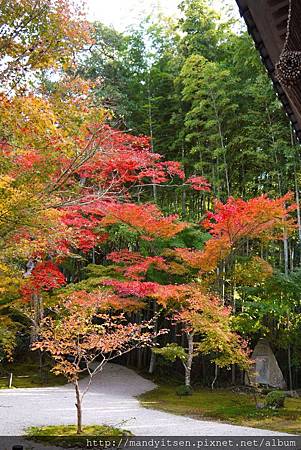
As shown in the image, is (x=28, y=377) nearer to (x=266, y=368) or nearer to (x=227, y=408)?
(x=227, y=408)

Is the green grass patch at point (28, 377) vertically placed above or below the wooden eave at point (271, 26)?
below

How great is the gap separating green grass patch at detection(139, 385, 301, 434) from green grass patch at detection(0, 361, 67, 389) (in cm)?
298

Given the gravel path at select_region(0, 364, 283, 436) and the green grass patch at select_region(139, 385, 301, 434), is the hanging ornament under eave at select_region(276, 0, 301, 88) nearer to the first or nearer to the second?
the gravel path at select_region(0, 364, 283, 436)

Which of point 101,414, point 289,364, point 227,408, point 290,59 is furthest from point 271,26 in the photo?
point 289,364

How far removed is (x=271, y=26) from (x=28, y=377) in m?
11.9

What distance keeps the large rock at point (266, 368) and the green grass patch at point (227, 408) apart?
3.15 feet

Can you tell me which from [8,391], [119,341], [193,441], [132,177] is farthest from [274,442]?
[132,177]

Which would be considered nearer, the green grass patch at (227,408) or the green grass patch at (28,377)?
the green grass patch at (227,408)

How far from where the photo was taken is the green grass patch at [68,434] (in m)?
5.08

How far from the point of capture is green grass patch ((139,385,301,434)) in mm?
6609

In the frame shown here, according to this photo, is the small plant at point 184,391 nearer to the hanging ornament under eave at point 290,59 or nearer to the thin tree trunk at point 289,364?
the thin tree trunk at point 289,364

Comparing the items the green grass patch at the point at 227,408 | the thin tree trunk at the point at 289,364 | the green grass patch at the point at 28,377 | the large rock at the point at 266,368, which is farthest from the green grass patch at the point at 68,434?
the thin tree trunk at the point at 289,364

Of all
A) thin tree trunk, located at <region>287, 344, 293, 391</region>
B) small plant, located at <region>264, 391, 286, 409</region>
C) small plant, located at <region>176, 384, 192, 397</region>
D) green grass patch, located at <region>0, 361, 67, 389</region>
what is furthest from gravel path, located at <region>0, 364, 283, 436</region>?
thin tree trunk, located at <region>287, 344, 293, 391</region>

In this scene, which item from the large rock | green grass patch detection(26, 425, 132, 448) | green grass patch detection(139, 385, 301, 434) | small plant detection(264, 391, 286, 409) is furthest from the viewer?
the large rock
